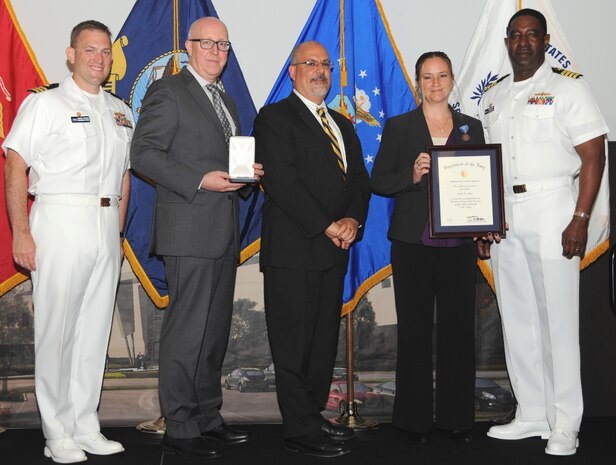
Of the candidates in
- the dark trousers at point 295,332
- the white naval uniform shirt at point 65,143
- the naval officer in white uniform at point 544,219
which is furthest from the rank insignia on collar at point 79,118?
the naval officer in white uniform at point 544,219

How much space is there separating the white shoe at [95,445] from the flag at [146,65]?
0.83m

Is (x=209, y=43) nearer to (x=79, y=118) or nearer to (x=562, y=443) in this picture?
(x=79, y=118)

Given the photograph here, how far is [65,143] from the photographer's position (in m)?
3.47

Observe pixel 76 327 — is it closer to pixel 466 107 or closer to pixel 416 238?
pixel 416 238

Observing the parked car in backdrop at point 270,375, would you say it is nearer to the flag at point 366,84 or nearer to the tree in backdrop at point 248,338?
the tree in backdrop at point 248,338

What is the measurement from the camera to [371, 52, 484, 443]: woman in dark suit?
3732 millimetres

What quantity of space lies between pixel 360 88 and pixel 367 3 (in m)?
0.50

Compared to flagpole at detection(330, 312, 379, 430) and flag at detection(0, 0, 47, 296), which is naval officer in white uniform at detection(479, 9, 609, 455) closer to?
flagpole at detection(330, 312, 379, 430)

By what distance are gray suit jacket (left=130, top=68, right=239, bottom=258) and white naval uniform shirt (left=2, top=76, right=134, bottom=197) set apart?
0.57ft

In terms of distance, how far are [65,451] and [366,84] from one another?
2.50 metres

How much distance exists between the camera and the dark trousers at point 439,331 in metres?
3.74

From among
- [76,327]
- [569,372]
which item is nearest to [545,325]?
[569,372]

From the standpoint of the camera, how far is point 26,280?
4277mm

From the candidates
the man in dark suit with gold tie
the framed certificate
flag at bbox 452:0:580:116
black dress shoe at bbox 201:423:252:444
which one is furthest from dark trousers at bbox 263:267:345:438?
flag at bbox 452:0:580:116
